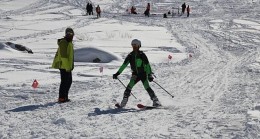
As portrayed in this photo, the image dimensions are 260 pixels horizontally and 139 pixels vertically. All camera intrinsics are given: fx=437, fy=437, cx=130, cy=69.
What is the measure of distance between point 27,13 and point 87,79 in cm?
2910

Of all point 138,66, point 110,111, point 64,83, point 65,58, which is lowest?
point 110,111

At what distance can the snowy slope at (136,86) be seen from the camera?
23.8ft

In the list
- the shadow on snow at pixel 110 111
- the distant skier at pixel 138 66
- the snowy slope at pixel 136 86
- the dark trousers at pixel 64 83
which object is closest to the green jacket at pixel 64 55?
the dark trousers at pixel 64 83

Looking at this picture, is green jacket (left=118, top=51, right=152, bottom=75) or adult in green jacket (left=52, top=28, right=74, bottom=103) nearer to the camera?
green jacket (left=118, top=51, right=152, bottom=75)

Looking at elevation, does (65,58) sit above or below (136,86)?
above

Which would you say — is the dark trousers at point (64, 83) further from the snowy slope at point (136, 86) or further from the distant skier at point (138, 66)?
the distant skier at point (138, 66)

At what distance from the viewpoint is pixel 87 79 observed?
1296cm

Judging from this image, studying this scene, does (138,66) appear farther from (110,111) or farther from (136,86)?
(136,86)

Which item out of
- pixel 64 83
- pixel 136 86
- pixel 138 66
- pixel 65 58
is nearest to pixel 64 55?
pixel 65 58

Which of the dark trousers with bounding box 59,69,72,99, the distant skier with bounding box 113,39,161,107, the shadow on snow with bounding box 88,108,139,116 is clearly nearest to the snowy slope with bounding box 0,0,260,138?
the shadow on snow with bounding box 88,108,139,116

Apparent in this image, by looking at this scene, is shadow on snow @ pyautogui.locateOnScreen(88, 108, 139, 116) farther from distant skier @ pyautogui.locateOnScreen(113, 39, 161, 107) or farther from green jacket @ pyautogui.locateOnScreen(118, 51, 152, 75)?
green jacket @ pyautogui.locateOnScreen(118, 51, 152, 75)

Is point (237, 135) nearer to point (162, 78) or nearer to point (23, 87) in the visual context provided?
point (23, 87)

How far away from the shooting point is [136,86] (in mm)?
12250

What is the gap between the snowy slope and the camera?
7266mm
